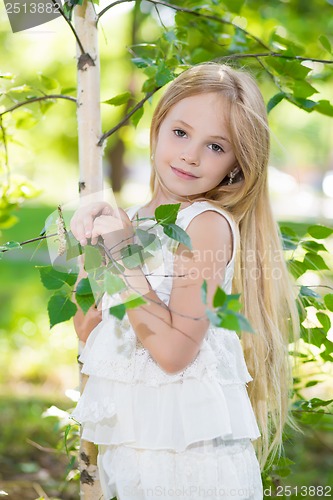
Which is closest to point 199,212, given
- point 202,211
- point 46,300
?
point 202,211

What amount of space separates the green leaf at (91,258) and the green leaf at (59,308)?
0.07 meters

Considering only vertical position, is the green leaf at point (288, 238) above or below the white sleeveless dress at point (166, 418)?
above

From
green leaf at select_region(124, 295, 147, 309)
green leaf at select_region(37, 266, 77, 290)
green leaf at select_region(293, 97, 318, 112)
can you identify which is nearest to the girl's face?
green leaf at select_region(293, 97, 318, 112)

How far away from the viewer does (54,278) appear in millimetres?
1294

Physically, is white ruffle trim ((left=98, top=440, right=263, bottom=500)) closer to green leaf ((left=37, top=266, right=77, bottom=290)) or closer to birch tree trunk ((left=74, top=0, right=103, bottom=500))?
birch tree trunk ((left=74, top=0, right=103, bottom=500))

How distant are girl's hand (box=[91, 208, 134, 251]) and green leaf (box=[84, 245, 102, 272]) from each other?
3.7 inches

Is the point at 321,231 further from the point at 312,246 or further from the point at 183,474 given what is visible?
the point at 183,474

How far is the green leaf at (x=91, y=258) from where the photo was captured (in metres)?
1.29

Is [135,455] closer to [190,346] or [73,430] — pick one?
[190,346]

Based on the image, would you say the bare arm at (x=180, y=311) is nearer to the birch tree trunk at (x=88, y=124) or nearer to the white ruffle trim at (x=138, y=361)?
the white ruffle trim at (x=138, y=361)

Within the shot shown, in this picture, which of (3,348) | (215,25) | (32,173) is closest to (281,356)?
(215,25)

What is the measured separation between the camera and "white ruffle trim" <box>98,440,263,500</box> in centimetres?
159

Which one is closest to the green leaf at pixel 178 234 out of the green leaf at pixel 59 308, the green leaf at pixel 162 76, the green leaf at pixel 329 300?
the green leaf at pixel 59 308

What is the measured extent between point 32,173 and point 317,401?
49.7 ft
